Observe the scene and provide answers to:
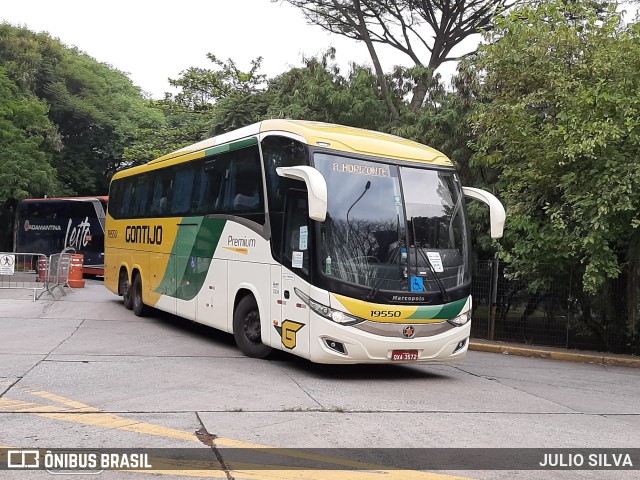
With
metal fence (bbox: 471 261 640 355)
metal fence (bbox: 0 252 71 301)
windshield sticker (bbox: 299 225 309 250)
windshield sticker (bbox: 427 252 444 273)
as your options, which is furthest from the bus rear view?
windshield sticker (bbox: 427 252 444 273)

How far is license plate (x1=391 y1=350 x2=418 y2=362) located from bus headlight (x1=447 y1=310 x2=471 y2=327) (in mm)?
761

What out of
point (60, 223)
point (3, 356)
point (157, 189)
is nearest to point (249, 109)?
point (157, 189)

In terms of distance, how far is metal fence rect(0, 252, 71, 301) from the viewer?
2064cm

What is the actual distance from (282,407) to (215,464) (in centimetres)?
218

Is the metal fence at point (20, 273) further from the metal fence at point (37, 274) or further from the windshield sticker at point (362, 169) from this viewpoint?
the windshield sticker at point (362, 169)

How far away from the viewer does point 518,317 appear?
1617 centimetres

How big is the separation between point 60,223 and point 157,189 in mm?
18050

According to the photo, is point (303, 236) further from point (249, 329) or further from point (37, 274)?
point (37, 274)

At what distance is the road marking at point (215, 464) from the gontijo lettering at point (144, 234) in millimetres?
8175

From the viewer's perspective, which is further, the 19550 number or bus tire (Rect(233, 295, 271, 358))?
bus tire (Rect(233, 295, 271, 358))

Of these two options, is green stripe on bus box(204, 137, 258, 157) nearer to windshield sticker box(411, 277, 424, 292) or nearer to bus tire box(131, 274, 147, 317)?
windshield sticker box(411, 277, 424, 292)

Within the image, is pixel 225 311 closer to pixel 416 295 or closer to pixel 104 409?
pixel 416 295

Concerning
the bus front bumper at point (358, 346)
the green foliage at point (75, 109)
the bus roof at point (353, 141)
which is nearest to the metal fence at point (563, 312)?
the bus roof at point (353, 141)

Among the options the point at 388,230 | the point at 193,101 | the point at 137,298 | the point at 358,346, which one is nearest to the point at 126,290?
the point at 137,298
